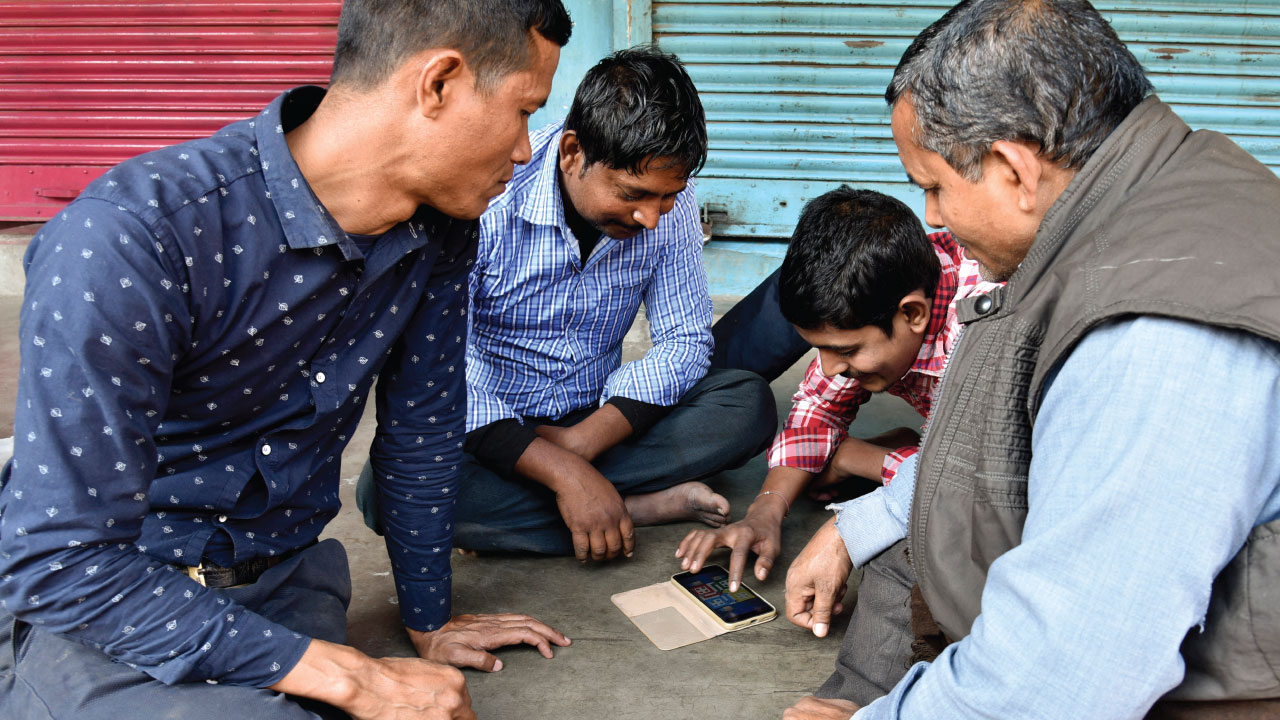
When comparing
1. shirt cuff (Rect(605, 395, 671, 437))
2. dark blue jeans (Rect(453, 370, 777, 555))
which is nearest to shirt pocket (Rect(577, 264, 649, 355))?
shirt cuff (Rect(605, 395, 671, 437))

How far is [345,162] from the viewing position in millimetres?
1501

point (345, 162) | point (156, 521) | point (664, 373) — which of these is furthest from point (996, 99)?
point (664, 373)

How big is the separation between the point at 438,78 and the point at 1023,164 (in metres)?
0.81

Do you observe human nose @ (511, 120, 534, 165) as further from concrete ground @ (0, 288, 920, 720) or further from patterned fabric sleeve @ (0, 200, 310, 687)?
concrete ground @ (0, 288, 920, 720)

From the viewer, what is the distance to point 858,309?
2.24 m

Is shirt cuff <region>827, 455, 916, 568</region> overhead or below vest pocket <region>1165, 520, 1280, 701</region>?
below

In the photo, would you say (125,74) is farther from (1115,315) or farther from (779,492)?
(1115,315)

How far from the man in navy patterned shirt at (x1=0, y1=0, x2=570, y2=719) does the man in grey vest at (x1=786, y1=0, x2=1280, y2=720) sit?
681 mm

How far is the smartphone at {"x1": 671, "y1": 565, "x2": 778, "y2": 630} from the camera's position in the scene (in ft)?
7.44

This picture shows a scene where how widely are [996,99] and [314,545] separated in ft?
4.64

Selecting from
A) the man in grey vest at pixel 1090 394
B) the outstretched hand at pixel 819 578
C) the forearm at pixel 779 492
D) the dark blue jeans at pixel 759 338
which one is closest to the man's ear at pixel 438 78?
the man in grey vest at pixel 1090 394

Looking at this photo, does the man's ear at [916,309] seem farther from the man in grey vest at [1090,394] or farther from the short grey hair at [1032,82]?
the short grey hair at [1032,82]

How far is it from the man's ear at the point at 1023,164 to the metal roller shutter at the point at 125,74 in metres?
4.04

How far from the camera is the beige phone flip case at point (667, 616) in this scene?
87.1 inches
